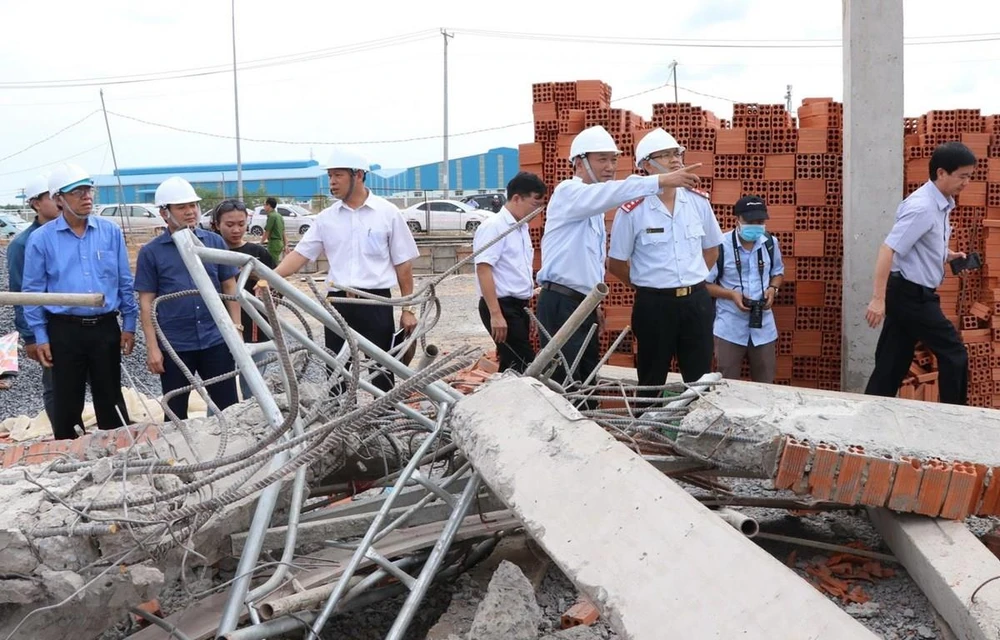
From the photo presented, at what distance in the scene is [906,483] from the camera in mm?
3311

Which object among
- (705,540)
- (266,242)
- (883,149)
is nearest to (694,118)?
(883,149)

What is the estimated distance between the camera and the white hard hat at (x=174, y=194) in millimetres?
5070

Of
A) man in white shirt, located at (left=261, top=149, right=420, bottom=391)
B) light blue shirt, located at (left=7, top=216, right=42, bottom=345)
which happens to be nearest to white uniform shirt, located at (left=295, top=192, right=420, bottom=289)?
man in white shirt, located at (left=261, top=149, right=420, bottom=391)

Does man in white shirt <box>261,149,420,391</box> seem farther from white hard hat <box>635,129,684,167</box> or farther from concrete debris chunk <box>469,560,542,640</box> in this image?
concrete debris chunk <box>469,560,542,640</box>

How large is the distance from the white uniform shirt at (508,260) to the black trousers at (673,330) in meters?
0.80

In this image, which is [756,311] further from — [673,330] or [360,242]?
[360,242]

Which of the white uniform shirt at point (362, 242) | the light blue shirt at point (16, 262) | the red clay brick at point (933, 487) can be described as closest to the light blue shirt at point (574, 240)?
the white uniform shirt at point (362, 242)

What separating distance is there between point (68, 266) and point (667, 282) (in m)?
3.40

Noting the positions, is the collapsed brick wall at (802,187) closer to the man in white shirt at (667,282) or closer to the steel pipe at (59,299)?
the man in white shirt at (667,282)

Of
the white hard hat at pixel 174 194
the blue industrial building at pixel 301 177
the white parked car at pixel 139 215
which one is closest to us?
the white hard hat at pixel 174 194

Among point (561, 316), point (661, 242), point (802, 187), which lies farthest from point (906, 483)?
point (802, 187)

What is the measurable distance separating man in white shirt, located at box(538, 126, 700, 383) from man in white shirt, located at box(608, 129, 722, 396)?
0.22m

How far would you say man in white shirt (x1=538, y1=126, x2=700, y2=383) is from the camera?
17.0 feet

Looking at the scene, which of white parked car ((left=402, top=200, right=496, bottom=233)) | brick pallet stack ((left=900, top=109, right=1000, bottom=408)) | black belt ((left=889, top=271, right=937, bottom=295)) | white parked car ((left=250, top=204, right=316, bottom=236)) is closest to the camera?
black belt ((left=889, top=271, right=937, bottom=295))
